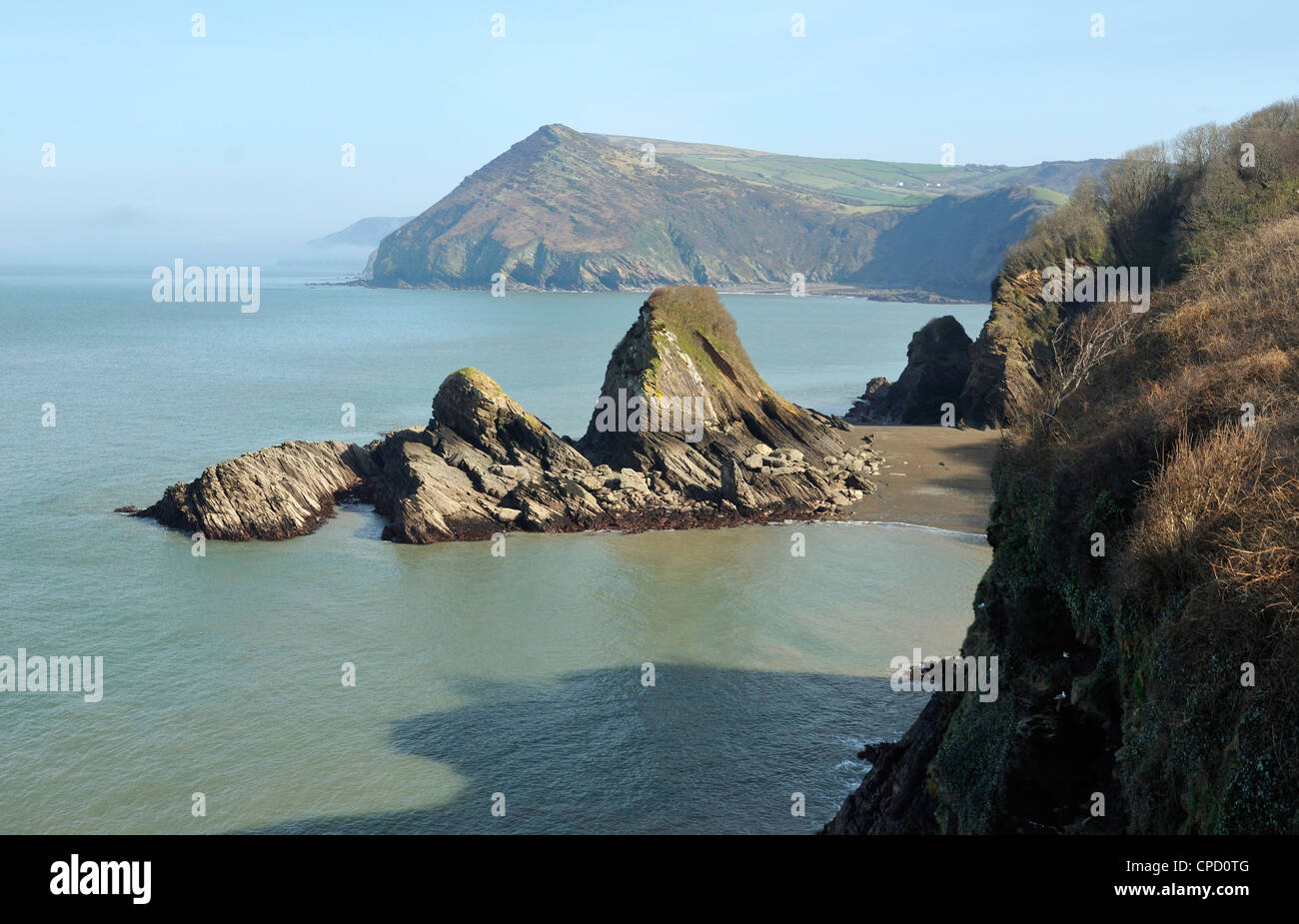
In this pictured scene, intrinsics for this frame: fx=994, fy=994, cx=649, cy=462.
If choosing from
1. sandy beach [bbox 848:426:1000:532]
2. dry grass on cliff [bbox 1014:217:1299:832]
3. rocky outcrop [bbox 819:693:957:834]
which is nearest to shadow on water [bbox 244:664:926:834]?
rocky outcrop [bbox 819:693:957:834]

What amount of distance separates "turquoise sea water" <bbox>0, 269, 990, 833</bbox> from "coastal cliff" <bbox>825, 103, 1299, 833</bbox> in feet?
14.6

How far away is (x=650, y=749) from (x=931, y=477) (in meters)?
29.9

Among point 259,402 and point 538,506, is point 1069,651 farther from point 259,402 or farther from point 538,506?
point 259,402

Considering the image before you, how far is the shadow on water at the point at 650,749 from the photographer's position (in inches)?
746

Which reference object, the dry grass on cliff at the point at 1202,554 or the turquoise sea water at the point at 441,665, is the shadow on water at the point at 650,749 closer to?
the turquoise sea water at the point at 441,665

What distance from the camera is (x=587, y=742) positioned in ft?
71.8

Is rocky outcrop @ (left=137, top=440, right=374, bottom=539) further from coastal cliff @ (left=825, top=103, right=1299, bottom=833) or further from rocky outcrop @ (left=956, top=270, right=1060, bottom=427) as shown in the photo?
rocky outcrop @ (left=956, top=270, right=1060, bottom=427)

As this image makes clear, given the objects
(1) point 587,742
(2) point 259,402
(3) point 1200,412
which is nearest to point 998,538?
(3) point 1200,412

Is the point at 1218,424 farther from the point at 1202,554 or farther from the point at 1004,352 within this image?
the point at 1004,352

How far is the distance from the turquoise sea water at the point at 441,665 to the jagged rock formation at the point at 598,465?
179cm

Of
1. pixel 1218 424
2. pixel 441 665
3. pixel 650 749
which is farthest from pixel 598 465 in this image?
pixel 1218 424

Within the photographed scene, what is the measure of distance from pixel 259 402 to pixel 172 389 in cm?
1089

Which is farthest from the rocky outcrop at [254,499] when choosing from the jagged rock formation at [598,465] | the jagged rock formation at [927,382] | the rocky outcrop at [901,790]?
the jagged rock formation at [927,382]

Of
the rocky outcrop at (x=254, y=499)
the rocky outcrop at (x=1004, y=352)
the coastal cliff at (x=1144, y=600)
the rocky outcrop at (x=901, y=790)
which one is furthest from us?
the rocky outcrop at (x=1004, y=352)
